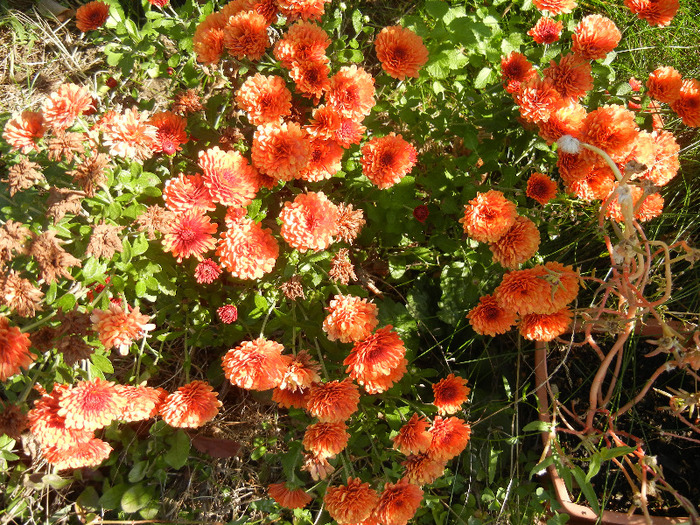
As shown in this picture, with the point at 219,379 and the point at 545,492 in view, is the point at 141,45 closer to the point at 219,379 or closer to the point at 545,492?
the point at 219,379

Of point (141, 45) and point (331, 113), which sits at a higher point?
point (141, 45)

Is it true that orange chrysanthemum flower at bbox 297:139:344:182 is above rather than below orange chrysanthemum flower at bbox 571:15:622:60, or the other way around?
below

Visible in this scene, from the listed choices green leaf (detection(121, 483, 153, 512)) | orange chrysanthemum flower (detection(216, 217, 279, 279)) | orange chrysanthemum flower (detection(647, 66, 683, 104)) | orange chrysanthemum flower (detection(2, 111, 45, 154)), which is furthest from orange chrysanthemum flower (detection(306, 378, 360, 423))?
orange chrysanthemum flower (detection(647, 66, 683, 104))

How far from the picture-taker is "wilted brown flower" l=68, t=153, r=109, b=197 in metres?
1.48

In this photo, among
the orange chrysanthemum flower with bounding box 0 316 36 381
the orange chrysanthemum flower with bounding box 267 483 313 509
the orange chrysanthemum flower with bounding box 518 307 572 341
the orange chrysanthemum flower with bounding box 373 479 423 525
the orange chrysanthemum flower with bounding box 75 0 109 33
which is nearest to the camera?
the orange chrysanthemum flower with bounding box 0 316 36 381

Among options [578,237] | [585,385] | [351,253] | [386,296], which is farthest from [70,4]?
[585,385]

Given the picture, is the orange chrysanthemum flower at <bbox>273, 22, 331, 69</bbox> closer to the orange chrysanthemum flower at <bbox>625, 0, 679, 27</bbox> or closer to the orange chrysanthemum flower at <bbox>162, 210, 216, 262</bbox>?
the orange chrysanthemum flower at <bbox>162, 210, 216, 262</bbox>

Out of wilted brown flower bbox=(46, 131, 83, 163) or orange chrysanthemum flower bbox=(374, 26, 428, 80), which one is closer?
wilted brown flower bbox=(46, 131, 83, 163)

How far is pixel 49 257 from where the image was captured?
144cm

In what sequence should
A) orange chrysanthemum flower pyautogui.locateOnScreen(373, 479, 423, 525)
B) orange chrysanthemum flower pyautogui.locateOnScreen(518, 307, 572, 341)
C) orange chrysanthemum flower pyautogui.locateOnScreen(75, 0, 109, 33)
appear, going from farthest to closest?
orange chrysanthemum flower pyautogui.locateOnScreen(75, 0, 109, 33) < orange chrysanthemum flower pyautogui.locateOnScreen(518, 307, 572, 341) < orange chrysanthemum flower pyautogui.locateOnScreen(373, 479, 423, 525)

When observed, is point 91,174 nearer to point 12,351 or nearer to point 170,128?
point 170,128

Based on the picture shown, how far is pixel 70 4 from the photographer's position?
3018mm

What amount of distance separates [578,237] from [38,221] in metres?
2.06

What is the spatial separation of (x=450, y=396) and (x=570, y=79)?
106 cm
